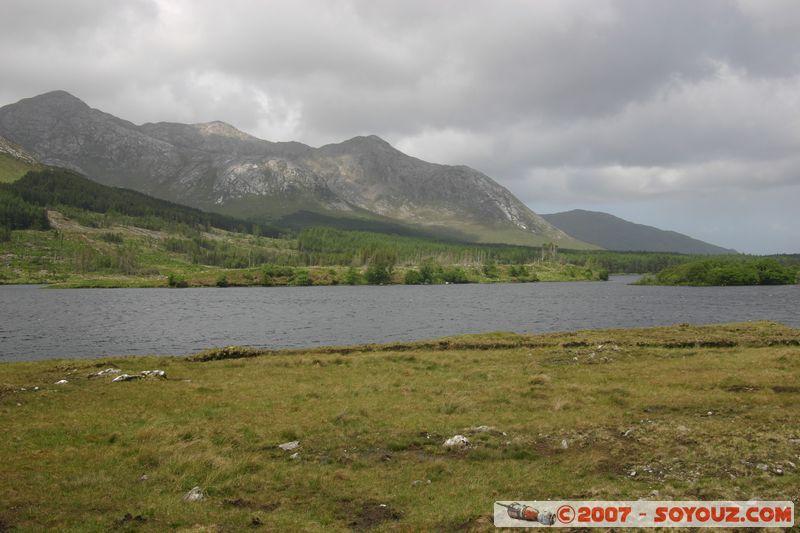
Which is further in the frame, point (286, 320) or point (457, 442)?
point (286, 320)

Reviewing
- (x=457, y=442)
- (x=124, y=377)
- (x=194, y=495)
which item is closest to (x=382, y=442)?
(x=457, y=442)

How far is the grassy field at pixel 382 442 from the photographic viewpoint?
734 inches

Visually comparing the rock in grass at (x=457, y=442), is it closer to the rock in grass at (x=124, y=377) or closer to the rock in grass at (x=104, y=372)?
the rock in grass at (x=124, y=377)

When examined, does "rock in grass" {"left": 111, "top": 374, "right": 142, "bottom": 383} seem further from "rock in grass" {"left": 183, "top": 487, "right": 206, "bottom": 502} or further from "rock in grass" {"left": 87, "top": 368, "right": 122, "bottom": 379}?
"rock in grass" {"left": 183, "top": 487, "right": 206, "bottom": 502}

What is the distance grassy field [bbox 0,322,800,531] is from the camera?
18641 millimetres

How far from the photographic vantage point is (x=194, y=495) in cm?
1983

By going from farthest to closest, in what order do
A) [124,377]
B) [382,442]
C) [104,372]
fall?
[104,372], [124,377], [382,442]

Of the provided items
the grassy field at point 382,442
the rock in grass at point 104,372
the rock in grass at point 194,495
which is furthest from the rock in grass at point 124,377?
the rock in grass at point 194,495

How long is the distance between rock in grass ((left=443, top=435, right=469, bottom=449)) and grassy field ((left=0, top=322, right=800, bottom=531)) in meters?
0.40

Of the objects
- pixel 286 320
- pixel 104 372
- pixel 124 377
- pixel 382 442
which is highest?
pixel 382 442

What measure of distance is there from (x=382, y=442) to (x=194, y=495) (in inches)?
390

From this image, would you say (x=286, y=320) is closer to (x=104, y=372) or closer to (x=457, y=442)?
(x=104, y=372)

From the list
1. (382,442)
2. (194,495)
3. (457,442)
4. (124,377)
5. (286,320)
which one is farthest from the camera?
(286,320)

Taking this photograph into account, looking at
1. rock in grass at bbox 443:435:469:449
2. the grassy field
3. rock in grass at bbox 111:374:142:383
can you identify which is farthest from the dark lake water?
rock in grass at bbox 443:435:469:449
